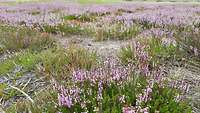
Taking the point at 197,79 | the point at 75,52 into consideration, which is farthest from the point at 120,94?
the point at 75,52

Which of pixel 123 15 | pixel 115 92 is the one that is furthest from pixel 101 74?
pixel 123 15

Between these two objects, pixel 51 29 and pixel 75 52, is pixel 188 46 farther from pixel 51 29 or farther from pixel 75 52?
pixel 51 29

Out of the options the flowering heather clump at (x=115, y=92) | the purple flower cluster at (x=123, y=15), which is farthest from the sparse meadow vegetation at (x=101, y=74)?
the purple flower cluster at (x=123, y=15)

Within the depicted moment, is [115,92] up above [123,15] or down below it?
above

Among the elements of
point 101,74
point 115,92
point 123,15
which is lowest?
point 123,15

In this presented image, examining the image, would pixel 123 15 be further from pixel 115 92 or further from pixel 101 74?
pixel 115 92

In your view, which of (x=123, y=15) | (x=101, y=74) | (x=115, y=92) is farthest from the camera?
(x=123, y=15)

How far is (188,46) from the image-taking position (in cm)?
507

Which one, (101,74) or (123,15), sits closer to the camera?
(101,74)

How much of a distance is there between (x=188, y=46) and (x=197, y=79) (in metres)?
1.02

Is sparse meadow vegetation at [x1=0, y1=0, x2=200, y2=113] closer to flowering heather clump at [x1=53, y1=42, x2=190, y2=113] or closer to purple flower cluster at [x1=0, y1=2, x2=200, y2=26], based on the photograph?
flowering heather clump at [x1=53, y1=42, x2=190, y2=113]

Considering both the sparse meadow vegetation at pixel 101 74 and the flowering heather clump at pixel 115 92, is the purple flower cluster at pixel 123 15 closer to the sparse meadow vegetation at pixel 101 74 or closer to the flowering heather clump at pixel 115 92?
the sparse meadow vegetation at pixel 101 74

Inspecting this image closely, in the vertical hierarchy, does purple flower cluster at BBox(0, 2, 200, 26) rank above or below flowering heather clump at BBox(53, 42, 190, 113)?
below

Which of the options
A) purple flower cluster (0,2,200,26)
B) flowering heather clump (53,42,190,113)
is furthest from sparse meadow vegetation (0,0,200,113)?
purple flower cluster (0,2,200,26)
